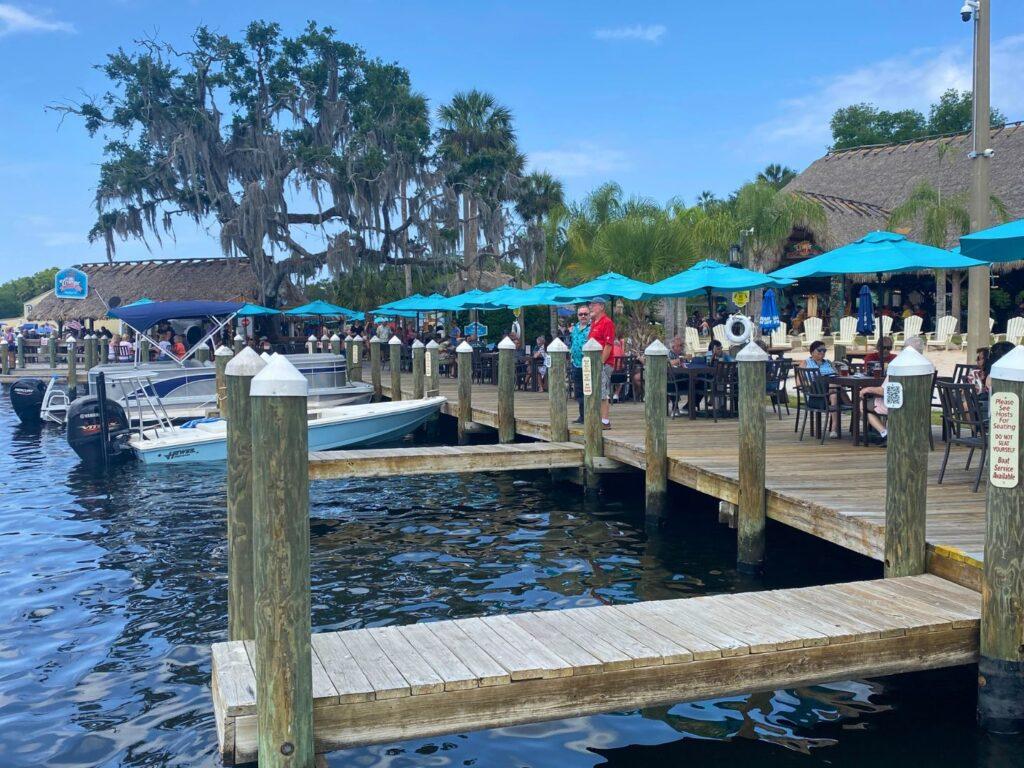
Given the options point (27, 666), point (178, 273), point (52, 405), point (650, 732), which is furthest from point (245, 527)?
point (178, 273)

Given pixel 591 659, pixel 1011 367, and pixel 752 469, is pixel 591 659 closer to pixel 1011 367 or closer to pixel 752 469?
pixel 1011 367

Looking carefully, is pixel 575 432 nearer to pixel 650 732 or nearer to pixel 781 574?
pixel 781 574

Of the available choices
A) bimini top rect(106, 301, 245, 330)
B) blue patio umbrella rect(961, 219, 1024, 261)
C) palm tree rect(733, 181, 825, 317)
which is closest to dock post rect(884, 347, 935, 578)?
blue patio umbrella rect(961, 219, 1024, 261)

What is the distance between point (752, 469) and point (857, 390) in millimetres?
3126

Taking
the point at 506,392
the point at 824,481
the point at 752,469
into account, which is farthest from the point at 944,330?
the point at 752,469

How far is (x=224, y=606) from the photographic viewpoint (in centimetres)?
815

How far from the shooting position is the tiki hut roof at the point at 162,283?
40.2m

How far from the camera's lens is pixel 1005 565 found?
5.02 meters

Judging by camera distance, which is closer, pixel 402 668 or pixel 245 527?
pixel 402 668

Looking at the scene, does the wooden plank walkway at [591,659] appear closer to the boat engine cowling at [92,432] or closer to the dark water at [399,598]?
the dark water at [399,598]

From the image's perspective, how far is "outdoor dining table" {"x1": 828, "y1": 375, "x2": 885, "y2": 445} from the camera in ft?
Result: 32.8

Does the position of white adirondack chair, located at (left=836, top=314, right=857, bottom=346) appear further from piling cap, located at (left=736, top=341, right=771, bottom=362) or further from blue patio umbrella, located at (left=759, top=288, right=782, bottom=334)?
piling cap, located at (left=736, top=341, right=771, bottom=362)

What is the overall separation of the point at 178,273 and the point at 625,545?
3671cm

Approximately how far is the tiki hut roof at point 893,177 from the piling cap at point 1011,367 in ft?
80.9
